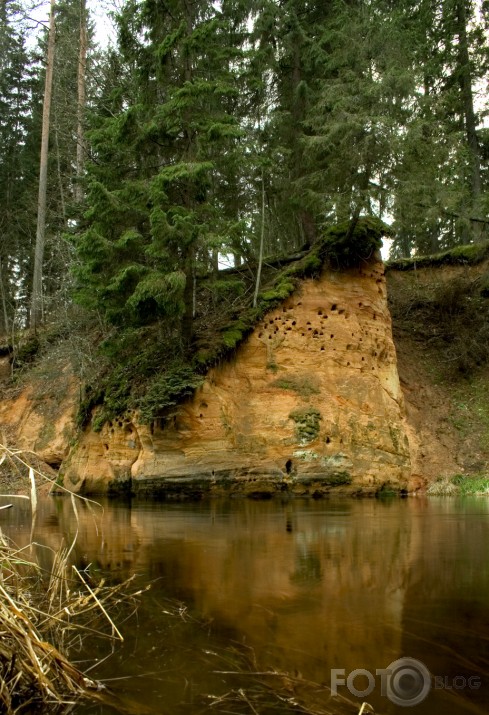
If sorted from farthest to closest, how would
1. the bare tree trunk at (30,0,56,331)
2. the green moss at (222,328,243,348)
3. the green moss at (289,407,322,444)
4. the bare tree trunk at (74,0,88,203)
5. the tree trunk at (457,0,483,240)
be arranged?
the bare tree trunk at (30,0,56,331)
the bare tree trunk at (74,0,88,203)
the tree trunk at (457,0,483,240)
the green moss at (222,328,243,348)
the green moss at (289,407,322,444)

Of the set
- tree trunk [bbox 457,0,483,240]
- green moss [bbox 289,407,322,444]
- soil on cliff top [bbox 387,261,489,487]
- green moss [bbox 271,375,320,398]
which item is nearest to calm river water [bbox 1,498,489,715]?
green moss [bbox 289,407,322,444]

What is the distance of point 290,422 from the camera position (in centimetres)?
1505

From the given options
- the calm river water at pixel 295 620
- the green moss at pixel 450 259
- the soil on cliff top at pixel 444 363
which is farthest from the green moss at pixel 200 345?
the calm river water at pixel 295 620

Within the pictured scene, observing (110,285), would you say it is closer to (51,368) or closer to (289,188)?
(289,188)

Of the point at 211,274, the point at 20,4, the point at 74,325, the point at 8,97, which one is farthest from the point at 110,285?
the point at 8,97

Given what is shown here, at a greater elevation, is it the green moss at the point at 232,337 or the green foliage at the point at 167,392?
the green moss at the point at 232,337

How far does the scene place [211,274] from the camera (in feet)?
54.2

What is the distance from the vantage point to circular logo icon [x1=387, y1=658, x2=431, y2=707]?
7.86 feet

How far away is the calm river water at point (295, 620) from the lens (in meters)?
2.45

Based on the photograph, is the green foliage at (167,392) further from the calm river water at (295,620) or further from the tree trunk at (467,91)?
the tree trunk at (467,91)

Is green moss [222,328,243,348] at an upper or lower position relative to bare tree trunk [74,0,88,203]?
lower

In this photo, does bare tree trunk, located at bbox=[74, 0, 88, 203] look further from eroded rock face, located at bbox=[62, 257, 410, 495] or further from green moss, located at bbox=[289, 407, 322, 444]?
green moss, located at bbox=[289, 407, 322, 444]

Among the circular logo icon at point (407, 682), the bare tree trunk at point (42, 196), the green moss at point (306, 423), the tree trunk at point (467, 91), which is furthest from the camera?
the bare tree trunk at point (42, 196)

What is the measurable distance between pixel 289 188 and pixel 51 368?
11.5 meters
